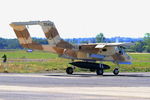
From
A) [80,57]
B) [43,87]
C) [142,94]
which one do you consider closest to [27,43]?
[80,57]

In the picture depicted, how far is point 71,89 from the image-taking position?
104 ft

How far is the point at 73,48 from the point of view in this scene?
4991 cm

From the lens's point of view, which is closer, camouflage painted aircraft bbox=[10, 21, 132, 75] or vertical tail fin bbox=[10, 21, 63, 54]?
vertical tail fin bbox=[10, 21, 63, 54]

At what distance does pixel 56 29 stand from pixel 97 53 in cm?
430

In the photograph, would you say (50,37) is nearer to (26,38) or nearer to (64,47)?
(64,47)

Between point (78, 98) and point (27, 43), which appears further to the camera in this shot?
point (27, 43)

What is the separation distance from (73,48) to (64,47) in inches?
39.6

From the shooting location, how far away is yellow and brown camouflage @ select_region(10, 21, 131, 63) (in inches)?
1940

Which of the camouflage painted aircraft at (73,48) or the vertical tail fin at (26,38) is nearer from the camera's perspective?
the vertical tail fin at (26,38)

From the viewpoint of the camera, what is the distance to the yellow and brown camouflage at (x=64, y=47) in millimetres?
49281

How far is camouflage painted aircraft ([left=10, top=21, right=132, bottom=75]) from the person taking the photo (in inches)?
1941

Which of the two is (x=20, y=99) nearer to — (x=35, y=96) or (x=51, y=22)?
(x=35, y=96)

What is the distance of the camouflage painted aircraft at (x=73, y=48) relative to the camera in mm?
49312

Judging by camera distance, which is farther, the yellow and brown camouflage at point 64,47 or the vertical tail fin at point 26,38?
the yellow and brown camouflage at point 64,47
